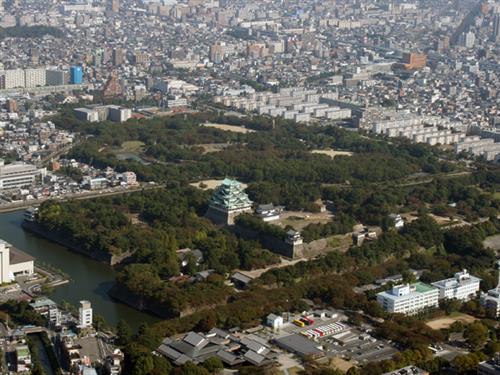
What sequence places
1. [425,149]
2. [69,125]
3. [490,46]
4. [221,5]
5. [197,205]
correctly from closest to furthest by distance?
[197,205] → [425,149] → [69,125] → [490,46] → [221,5]

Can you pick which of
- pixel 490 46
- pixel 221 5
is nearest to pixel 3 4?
pixel 221 5

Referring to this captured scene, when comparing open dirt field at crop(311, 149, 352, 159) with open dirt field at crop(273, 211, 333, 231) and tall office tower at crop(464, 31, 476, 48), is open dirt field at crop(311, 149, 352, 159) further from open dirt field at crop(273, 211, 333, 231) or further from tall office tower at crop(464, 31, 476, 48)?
tall office tower at crop(464, 31, 476, 48)

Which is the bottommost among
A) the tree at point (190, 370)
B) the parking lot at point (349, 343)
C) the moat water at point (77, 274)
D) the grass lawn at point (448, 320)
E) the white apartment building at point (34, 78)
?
the white apartment building at point (34, 78)

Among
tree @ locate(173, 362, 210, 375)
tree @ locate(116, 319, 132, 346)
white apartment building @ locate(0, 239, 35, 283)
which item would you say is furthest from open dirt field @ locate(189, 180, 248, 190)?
tree @ locate(173, 362, 210, 375)

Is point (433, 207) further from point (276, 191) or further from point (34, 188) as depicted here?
point (34, 188)

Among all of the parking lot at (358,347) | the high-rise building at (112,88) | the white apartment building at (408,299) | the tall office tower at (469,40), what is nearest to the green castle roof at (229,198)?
the white apartment building at (408,299)

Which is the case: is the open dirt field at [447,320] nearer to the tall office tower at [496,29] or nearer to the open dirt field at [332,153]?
the open dirt field at [332,153]

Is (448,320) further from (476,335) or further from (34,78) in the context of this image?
(34,78)
